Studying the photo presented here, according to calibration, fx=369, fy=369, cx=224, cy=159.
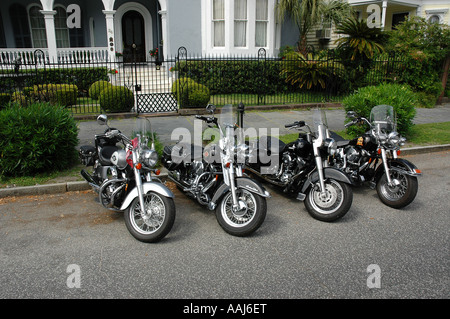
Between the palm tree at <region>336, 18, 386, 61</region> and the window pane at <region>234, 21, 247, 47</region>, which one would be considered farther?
the window pane at <region>234, 21, 247, 47</region>

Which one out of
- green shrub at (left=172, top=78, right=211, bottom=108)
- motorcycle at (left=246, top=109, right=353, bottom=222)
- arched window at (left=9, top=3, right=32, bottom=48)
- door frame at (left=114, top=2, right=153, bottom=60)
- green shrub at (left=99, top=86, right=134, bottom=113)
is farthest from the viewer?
door frame at (left=114, top=2, right=153, bottom=60)

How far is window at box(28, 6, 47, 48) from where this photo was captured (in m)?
17.8

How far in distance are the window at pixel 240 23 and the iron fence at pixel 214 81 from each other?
1.84 m

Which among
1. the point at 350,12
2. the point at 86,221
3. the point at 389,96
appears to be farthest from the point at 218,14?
the point at 86,221

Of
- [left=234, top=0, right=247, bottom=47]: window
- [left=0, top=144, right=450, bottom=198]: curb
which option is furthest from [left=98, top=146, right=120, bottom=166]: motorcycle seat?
[left=234, top=0, right=247, bottom=47]: window

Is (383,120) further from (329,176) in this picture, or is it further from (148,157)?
(148,157)

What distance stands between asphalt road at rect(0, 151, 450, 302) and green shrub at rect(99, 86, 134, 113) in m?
6.11

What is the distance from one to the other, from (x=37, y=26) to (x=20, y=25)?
28.7 inches

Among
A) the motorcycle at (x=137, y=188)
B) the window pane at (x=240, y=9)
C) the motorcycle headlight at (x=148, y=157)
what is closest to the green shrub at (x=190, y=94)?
the window pane at (x=240, y=9)

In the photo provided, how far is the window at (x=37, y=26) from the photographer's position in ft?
58.3

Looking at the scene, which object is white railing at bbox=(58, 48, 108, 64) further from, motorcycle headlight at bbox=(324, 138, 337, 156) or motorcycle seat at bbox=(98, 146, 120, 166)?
motorcycle headlight at bbox=(324, 138, 337, 156)

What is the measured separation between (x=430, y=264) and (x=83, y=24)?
18.9 metres

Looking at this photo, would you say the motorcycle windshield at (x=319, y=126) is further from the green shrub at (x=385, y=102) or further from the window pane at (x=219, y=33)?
the window pane at (x=219, y=33)

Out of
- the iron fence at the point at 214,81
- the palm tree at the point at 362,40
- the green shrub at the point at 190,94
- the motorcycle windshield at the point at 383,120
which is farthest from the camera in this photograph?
the palm tree at the point at 362,40
